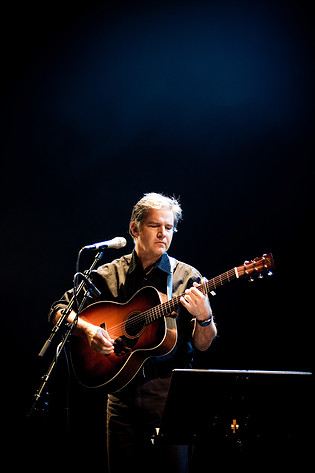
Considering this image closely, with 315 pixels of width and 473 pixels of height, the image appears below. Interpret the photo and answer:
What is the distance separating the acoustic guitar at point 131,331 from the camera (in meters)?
2.51

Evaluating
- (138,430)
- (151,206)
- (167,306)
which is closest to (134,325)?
(167,306)

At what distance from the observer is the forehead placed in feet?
9.56

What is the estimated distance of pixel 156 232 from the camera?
2.90 metres

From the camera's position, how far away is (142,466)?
241 centimetres

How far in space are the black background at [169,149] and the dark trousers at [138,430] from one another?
1.35 metres

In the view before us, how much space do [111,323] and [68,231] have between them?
5.59ft

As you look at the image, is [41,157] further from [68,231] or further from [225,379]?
[225,379]

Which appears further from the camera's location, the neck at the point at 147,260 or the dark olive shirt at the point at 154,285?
the neck at the point at 147,260

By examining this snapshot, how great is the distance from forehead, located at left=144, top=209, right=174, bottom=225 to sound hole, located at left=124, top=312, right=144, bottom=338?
0.68 metres

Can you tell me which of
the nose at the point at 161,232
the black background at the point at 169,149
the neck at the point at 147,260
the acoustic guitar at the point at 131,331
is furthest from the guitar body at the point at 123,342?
the black background at the point at 169,149

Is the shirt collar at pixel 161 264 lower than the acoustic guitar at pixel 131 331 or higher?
higher

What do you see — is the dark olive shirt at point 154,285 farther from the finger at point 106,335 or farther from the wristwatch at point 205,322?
the finger at point 106,335

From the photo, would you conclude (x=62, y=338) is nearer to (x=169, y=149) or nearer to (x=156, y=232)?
(x=156, y=232)

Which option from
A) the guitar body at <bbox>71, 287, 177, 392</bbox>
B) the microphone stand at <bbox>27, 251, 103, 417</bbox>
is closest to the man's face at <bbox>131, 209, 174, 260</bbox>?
the guitar body at <bbox>71, 287, 177, 392</bbox>
